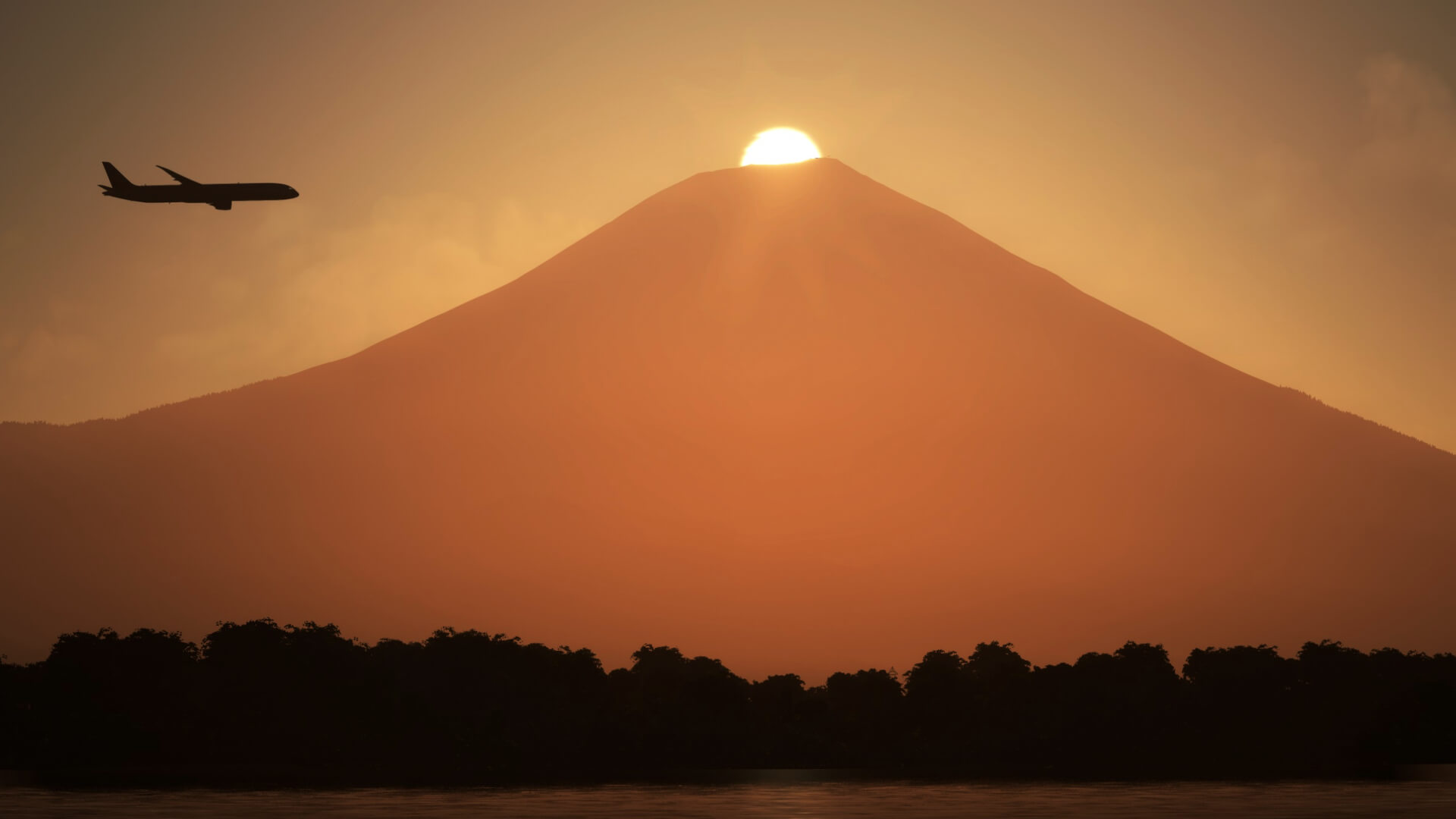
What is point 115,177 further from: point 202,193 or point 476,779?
point 476,779

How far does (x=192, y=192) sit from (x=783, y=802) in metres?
76.8

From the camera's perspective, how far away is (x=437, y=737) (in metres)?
197

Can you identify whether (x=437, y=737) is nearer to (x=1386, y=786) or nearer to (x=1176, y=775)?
(x=1176, y=775)

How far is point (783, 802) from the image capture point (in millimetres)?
131750

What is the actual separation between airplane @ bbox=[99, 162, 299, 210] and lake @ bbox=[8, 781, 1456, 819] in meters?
52.4

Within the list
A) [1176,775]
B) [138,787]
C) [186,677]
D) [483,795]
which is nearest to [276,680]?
[186,677]

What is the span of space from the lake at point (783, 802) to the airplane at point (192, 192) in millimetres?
52438

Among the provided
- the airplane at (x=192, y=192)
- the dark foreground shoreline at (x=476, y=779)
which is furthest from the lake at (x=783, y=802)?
the airplane at (x=192, y=192)

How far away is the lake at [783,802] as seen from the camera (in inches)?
4232

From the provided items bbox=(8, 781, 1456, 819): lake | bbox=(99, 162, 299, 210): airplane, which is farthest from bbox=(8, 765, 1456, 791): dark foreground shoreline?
bbox=(99, 162, 299, 210): airplane

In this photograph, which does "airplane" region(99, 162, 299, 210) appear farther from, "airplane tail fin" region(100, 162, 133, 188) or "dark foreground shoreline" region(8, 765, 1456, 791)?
"dark foreground shoreline" region(8, 765, 1456, 791)

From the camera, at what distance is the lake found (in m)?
108

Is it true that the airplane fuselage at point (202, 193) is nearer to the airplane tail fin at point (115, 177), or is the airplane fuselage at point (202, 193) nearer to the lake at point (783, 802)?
the airplane tail fin at point (115, 177)

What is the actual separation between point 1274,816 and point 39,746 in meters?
155
